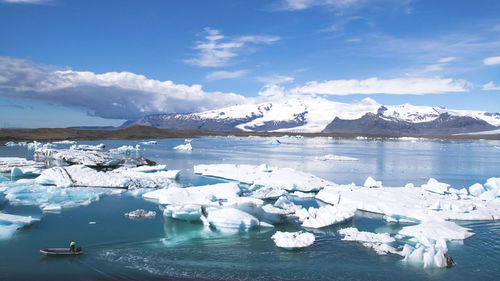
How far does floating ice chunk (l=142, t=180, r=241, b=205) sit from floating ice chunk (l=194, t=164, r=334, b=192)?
249 centimetres

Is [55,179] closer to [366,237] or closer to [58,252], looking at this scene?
[58,252]

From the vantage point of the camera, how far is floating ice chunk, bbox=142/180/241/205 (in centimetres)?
1106

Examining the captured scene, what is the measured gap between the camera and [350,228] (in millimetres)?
9023

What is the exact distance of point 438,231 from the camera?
28.9 ft

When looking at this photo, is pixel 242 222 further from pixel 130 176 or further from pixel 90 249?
pixel 130 176

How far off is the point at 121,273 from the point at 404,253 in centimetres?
541

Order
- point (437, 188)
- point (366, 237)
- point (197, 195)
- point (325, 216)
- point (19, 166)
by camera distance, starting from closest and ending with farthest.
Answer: point (366, 237)
point (325, 216)
point (197, 195)
point (437, 188)
point (19, 166)

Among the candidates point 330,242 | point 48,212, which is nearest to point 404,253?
point 330,242

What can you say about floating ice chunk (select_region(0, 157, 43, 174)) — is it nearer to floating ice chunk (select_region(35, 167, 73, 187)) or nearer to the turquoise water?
floating ice chunk (select_region(35, 167, 73, 187))

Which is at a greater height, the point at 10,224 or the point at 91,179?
the point at 91,179

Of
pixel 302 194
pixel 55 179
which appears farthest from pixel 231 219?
pixel 55 179

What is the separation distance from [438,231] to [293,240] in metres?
3.63

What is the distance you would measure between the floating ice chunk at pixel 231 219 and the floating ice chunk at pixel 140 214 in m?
1.79

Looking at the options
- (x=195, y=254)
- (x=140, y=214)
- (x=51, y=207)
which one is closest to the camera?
(x=195, y=254)
